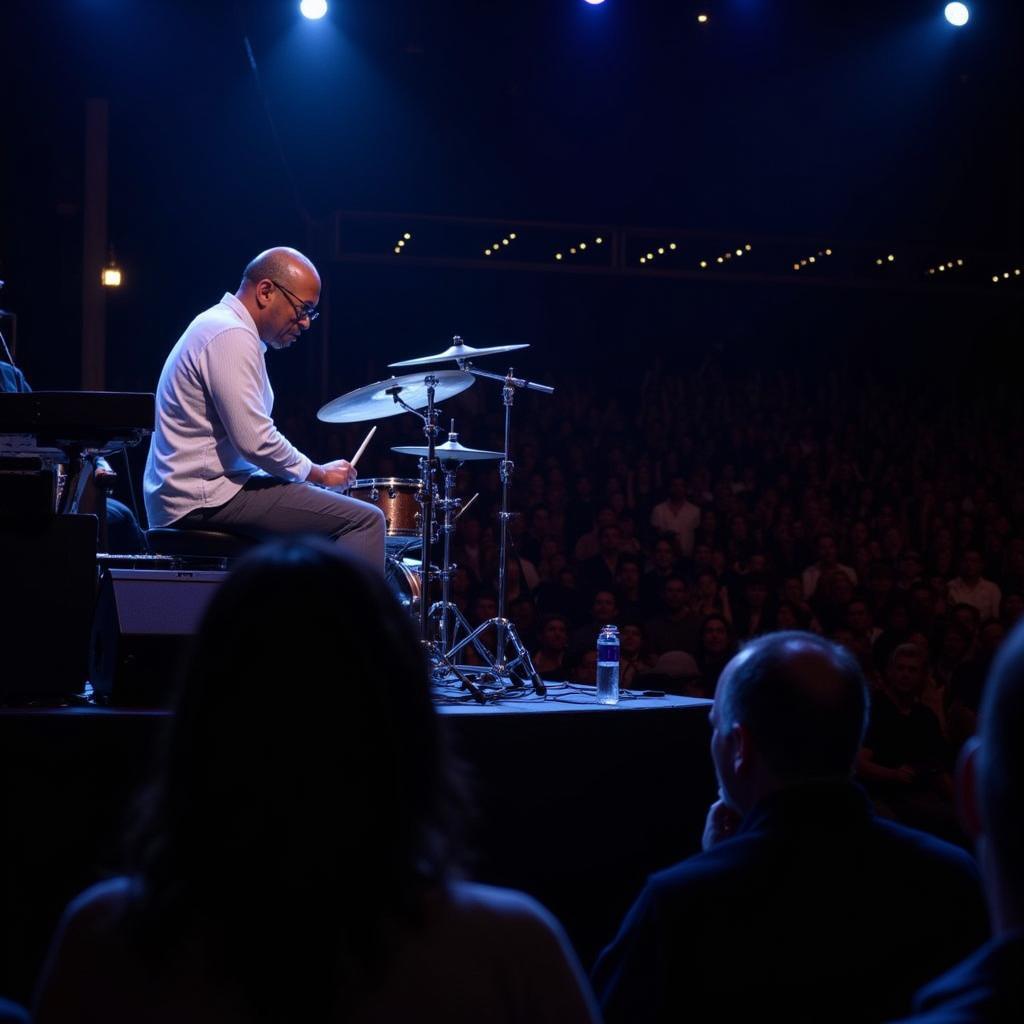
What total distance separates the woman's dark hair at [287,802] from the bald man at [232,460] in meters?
2.67

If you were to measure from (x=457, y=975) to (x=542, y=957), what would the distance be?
0.07m

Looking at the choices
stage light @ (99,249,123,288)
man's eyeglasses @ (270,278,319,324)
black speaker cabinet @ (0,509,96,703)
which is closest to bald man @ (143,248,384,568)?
man's eyeglasses @ (270,278,319,324)

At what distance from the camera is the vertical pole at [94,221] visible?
250 inches

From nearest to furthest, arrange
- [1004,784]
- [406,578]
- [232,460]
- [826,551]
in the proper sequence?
[1004,784] → [232,460] → [406,578] → [826,551]

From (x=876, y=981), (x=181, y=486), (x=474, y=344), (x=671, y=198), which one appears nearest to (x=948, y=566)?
(x=671, y=198)

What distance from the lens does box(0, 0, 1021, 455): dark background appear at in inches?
265

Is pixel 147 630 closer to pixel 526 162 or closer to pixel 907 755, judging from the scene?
pixel 907 755

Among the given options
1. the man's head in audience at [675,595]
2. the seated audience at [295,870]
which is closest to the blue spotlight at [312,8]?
the man's head in audience at [675,595]

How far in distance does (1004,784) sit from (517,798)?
272 cm

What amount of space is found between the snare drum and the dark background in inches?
110

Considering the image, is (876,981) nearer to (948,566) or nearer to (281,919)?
(281,919)

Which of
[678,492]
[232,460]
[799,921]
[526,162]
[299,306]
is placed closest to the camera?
[799,921]

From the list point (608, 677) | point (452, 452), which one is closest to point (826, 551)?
point (452, 452)

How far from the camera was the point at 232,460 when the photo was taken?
147 inches
